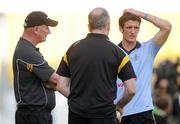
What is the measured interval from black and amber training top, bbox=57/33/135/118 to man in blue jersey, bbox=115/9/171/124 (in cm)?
65

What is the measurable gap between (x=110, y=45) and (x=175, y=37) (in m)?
5.30

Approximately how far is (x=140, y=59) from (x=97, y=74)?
0.92 meters

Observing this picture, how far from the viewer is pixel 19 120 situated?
19.9 ft

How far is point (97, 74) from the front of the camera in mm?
5273

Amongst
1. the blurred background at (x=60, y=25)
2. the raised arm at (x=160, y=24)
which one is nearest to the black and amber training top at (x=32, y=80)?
the raised arm at (x=160, y=24)

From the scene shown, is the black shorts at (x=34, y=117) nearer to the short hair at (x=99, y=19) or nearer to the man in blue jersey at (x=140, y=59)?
the man in blue jersey at (x=140, y=59)

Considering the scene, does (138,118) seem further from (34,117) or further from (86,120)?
(34,117)

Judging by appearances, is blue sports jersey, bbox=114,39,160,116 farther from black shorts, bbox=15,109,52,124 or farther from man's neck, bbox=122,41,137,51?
black shorts, bbox=15,109,52,124

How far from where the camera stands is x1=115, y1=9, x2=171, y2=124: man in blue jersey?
6.02 meters

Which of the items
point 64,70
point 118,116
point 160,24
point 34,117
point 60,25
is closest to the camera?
point 64,70

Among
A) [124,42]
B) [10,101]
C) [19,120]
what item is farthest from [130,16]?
[10,101]

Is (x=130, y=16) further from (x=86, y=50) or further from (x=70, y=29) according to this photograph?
(x=70, y=29)

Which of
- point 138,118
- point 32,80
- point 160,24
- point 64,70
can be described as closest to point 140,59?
point 160,24

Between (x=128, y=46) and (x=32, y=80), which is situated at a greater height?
(x=128, y=46)
